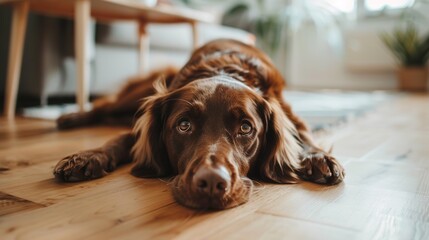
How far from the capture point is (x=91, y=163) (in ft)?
4.99

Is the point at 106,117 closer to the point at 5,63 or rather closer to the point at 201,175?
the point at 5,63

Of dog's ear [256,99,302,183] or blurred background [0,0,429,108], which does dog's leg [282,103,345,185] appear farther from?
blurred background [0,0,429,108]

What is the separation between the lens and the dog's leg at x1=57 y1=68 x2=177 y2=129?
2.68 m

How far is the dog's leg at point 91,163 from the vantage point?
4.77 ft

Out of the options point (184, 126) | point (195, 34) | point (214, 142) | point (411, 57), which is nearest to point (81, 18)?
point (195, 34)

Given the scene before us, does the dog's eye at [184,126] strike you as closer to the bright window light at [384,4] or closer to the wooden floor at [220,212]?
the wooden floor at [220,212]

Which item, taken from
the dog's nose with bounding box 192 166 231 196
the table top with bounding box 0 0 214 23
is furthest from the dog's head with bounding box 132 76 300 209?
the table top with bounding box 0 0 214 23

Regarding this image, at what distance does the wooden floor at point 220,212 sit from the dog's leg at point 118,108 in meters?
0.79

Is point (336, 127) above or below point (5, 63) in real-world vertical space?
below

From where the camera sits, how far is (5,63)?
387cm

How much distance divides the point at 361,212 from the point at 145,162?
790 millimetres

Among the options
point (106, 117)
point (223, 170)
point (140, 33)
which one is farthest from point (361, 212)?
point (140, 33)

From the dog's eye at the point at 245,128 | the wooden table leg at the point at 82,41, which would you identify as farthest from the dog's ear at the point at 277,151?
the wooden table leg at the point at 82,41

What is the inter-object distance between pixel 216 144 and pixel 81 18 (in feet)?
6.28
